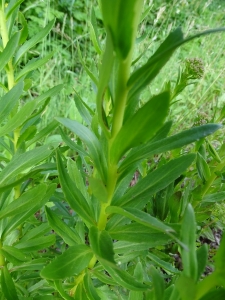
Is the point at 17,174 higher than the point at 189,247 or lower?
higher

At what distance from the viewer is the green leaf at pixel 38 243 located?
0.85m

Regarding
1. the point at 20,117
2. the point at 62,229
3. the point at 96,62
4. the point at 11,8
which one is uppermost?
the point at 96,62

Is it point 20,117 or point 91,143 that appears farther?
point 20,117

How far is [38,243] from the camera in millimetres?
860

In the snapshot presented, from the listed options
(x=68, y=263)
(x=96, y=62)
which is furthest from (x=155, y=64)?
(x=96, y=62)

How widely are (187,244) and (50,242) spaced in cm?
45

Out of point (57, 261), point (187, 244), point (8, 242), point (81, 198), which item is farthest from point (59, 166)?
point (8, 242)

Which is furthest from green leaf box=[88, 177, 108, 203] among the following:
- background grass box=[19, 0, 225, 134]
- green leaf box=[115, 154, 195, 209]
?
background grass box=[19, 0, 225, 134]

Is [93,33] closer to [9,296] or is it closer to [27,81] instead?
[27,81]

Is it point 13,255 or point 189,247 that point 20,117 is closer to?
point 13,255

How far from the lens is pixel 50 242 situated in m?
0.85

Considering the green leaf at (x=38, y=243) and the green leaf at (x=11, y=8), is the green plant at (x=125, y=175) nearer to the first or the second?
the green leaf at (x=38, y=243)

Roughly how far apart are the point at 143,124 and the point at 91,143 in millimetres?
173

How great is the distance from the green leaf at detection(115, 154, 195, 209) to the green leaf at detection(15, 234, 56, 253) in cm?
24
